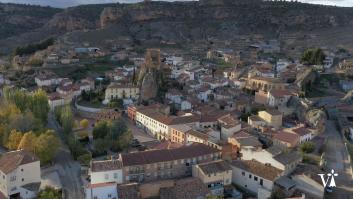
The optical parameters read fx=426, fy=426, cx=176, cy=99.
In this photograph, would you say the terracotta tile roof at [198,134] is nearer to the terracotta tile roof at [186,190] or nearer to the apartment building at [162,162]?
the apartment building at [162,162]

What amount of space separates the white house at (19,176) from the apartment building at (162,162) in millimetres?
5239

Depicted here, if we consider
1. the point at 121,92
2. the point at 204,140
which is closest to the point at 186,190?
the point at 204,140

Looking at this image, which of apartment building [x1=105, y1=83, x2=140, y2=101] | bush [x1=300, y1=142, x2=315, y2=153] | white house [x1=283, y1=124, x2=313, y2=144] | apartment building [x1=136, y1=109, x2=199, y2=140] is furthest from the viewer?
apartment building [x1=105, y1=83, x2=140, y2=101]

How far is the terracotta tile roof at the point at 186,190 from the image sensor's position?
72.8ft

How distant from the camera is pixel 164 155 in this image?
2506 cm

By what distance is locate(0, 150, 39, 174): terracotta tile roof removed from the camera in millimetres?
24050

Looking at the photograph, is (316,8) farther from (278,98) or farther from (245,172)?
(245,172)

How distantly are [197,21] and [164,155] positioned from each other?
74277mm

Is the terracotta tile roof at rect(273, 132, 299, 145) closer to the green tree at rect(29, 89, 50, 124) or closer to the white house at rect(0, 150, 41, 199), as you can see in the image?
the white house at rect(0, 150, 41, 199)

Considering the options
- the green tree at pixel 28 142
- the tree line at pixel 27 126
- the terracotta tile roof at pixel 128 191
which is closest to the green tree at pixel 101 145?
the tree line at pixel 27 126

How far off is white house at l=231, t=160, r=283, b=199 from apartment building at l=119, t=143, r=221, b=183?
195cm

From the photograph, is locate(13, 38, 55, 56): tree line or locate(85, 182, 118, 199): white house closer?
locate(85, 182, 118, 199): white house

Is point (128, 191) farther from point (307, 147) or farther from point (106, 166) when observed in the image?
point (307, 147)

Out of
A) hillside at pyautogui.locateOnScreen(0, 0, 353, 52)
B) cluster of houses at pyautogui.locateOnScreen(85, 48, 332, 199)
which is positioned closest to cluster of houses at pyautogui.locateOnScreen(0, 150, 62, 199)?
cluster of houses at pyautogui.locateOnScreen(85, 48, 332, 199)
